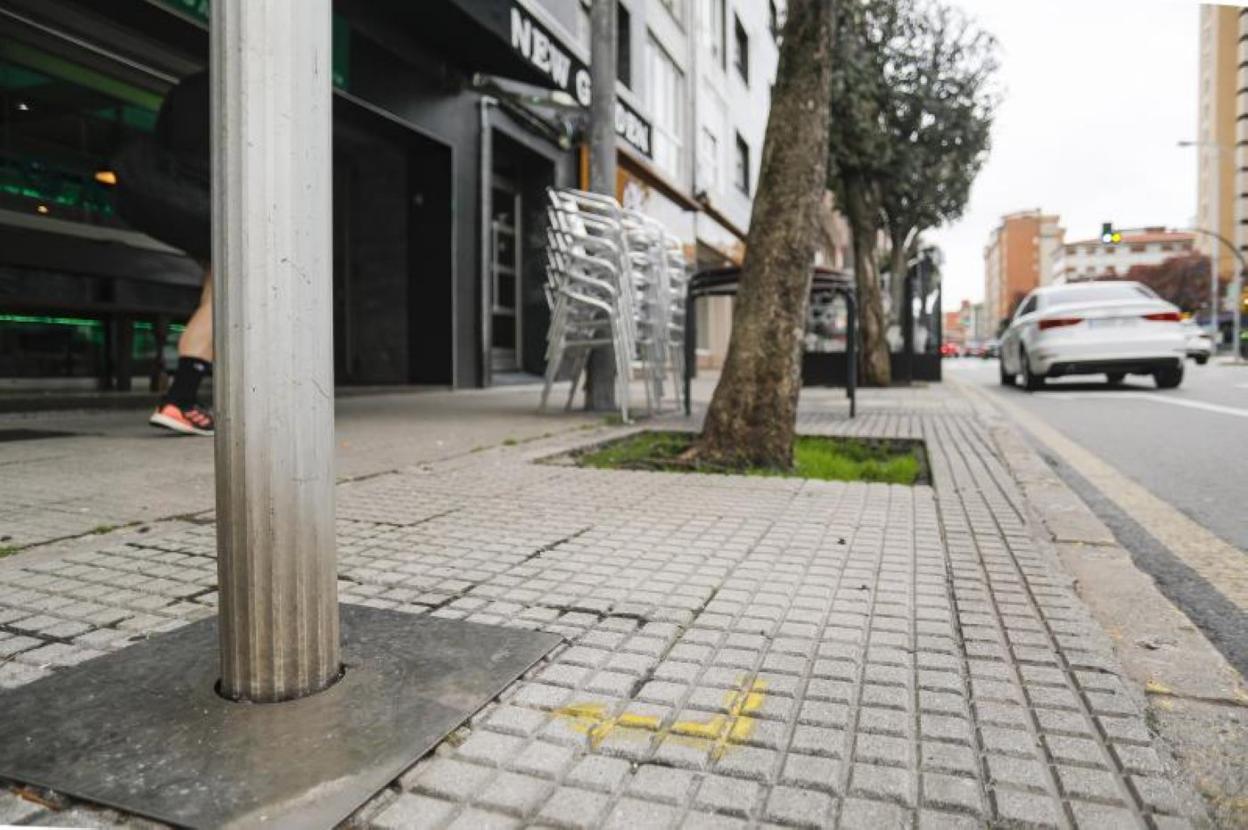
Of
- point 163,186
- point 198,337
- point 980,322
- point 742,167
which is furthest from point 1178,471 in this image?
point 980,322

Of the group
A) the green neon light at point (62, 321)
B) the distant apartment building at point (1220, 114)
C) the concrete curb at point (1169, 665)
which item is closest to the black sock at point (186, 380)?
the green neon light at point (62, 321)

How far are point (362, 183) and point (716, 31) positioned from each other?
42.3 feet

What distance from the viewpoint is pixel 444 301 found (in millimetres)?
10383

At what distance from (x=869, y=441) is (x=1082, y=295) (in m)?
8.63

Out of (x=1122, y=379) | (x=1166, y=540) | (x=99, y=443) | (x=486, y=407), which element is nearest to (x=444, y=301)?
(x=486, y=407)

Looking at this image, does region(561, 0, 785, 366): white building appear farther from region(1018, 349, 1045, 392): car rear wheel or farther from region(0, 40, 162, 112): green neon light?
region(0, 40, 162, 112): green neon light

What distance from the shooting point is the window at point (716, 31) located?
19859mm

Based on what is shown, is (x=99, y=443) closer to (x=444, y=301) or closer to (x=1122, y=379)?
(x=444, y=301)

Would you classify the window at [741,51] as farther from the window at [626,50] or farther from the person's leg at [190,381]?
the person's leg at [190,381]

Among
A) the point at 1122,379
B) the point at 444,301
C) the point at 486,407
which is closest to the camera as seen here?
the point at 486,407

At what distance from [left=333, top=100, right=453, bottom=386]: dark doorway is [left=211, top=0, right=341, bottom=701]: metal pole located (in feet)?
29.4

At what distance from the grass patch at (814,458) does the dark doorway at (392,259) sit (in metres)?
5.23

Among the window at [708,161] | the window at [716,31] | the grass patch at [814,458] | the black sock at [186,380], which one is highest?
the window at [716,31]

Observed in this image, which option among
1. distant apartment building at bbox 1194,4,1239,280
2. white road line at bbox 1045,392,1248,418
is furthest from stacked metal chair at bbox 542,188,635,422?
distant apartment building at bbox 1194,4,1239,280
